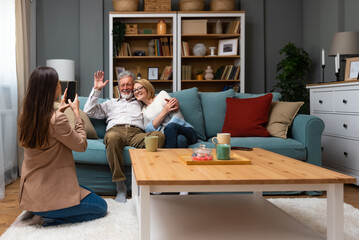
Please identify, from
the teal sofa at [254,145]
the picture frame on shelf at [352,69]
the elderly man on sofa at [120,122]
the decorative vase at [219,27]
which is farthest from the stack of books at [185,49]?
the teal sofa at [254,145]

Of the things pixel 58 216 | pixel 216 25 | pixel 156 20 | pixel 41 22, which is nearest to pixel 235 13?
pixel 216 25

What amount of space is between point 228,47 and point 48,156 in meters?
3.86

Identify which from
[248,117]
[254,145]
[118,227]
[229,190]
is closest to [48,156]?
[118,227]

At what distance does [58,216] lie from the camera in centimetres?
210

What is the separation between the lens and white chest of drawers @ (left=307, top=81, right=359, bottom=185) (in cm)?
325

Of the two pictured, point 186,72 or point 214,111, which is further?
point 186,72

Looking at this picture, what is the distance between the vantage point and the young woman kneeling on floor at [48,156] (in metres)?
1.90

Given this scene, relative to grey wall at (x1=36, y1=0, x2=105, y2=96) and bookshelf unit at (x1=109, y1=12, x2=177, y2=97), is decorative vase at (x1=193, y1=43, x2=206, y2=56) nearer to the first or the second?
bookshelf unit at (x1=109, y1=12, x2=177, y2=97)

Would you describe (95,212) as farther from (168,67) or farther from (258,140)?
(168,67)

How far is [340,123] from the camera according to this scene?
348cm

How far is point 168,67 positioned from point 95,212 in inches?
135

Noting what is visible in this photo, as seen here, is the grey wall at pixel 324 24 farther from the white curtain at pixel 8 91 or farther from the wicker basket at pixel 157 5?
the white curtain at pixel 8 91

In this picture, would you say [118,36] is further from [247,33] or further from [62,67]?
[247,33]

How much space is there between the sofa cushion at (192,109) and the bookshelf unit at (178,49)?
1.76 m
